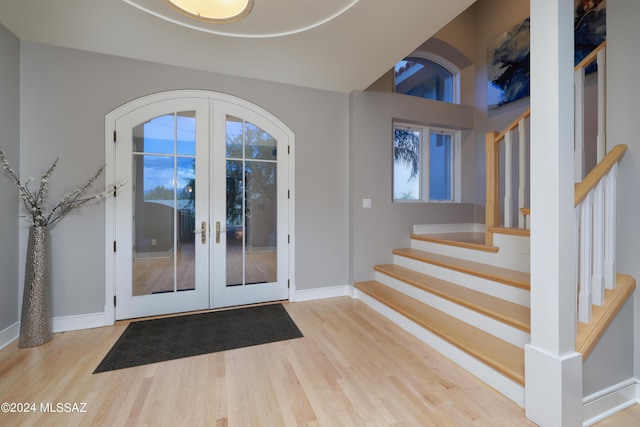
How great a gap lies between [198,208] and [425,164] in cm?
350

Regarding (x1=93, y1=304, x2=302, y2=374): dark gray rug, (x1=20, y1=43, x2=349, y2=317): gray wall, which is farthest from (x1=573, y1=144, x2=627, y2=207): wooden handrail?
(x1=20, y1=43, x2=349, y2=317): gray wall

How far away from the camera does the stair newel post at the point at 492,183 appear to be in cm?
290

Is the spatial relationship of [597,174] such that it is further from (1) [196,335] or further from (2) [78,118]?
(2) [78,118]

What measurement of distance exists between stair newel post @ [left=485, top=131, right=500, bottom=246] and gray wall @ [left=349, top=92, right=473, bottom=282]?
1158 mm

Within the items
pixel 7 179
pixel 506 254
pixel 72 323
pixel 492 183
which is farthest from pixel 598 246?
pixel 7 179

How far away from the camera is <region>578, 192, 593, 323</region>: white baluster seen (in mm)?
1591

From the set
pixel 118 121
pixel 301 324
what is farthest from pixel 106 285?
pixel 301 324

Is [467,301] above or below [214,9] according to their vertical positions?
below

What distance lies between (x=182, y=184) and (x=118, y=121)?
0.86 metres

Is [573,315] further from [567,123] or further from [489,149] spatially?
[489,149]

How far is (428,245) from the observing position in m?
3.63

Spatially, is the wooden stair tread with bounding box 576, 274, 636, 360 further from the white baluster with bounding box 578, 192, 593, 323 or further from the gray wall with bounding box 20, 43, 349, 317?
the gray wall with bounding box 20, 43, 349, 317

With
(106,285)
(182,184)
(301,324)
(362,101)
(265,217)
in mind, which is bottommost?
(301,324)

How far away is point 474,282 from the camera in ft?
8.44
